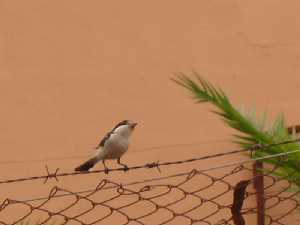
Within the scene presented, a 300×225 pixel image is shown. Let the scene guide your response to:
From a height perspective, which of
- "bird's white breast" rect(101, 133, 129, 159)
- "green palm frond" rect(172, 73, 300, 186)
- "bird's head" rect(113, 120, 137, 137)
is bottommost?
"green palm frond" rect(172, 73, 300, 186)

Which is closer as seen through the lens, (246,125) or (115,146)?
(246,125)

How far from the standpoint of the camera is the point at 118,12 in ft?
21.6

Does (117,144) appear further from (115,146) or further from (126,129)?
(126,129)

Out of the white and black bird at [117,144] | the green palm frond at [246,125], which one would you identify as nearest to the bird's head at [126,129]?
the white and black bird at [117,144]

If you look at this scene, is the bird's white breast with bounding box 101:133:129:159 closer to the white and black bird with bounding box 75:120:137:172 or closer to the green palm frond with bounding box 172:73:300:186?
the white and black bird with bounding box 75:120:137:172

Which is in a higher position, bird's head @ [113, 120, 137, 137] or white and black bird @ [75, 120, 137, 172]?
bird's head @ [113, 120, 137, 137]

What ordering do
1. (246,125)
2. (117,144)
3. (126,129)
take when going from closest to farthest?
(246,125)
(117,144)
(126,129)

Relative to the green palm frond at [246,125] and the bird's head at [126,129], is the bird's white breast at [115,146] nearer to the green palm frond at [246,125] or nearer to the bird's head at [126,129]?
the bird's head at [126,129]

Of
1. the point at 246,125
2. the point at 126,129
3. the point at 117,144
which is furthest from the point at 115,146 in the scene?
the point at 246,125

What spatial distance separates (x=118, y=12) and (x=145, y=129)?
686mm

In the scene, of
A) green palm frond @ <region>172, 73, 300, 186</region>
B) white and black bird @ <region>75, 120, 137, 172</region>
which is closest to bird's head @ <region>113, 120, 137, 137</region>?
white and black bird @ <region>75, 120, 137, 172</region>

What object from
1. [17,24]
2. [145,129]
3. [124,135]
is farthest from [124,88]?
[124,135]

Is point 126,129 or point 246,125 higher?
Answer: point 126,129

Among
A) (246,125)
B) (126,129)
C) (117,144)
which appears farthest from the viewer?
(126,129)
